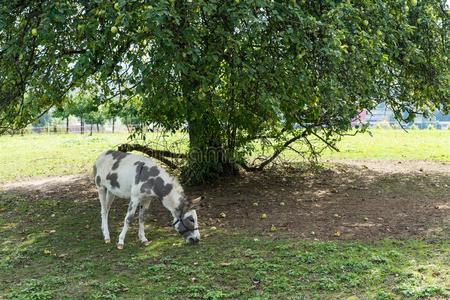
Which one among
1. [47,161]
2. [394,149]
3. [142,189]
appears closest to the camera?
[142,189]

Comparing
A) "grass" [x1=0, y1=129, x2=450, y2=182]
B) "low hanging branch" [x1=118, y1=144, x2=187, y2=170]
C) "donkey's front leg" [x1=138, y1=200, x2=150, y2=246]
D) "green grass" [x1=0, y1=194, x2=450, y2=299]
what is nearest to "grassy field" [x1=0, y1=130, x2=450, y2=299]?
"green grass" [x1=0, y1=194, x2=450, y2=299]

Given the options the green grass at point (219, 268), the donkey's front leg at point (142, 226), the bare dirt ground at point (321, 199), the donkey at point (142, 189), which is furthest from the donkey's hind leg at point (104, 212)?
the bare dirt ground at point (321, 199)

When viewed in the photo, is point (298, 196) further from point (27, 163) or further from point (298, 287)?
point (27, 163)

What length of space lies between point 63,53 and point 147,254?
4.04 meters

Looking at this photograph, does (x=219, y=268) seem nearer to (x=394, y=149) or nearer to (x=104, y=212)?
(x=104, y=212)

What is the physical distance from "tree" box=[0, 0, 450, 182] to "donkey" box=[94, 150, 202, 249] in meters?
1.23

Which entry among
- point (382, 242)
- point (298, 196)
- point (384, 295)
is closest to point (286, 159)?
point (298, 196)

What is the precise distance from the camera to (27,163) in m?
20.2

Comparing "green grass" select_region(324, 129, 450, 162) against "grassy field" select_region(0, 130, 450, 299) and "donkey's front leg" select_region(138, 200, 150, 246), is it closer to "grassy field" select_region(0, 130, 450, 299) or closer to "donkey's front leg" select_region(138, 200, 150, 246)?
"grassy field" select_region(0, 130, 450, 299)

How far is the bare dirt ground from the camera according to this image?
30.9 ft

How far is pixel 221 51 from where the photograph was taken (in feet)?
27.2

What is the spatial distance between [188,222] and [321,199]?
176 inches

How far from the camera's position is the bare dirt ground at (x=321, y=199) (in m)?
9.41

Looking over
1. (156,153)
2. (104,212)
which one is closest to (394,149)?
(156,153)
